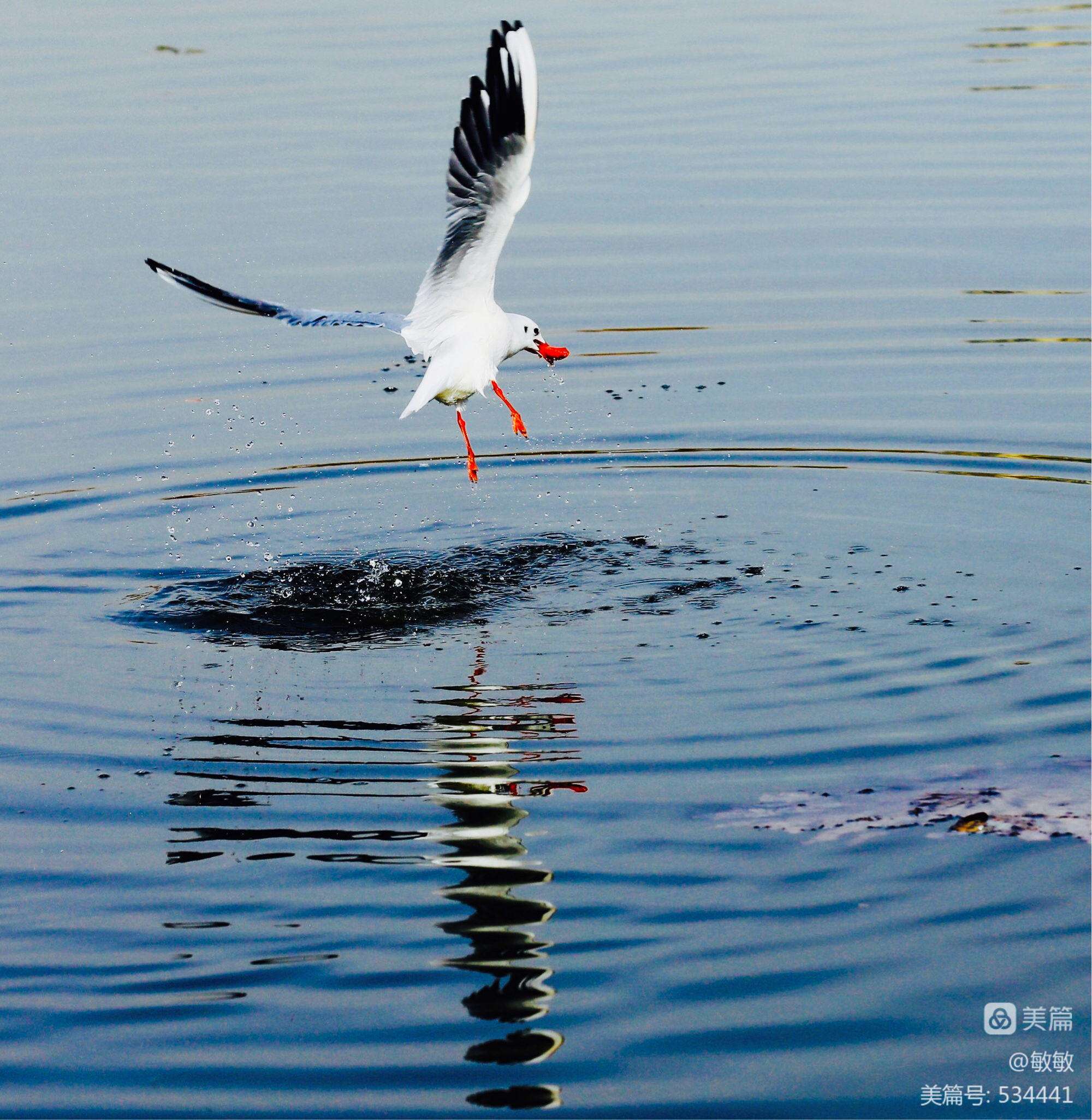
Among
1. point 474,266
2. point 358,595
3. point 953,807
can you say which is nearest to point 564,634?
point 358,595

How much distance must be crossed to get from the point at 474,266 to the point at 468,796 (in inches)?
138

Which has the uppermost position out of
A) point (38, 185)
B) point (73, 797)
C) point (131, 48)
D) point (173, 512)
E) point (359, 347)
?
point (131, 48)

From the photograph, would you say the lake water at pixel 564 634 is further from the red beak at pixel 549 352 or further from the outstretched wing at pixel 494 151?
the outstretched wing at pixel 494 151

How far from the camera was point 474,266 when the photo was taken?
31.2 ft

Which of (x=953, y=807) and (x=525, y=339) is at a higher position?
(x=525, y=339)

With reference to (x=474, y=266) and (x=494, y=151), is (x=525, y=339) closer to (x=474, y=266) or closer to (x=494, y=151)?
(x=474, y=266)

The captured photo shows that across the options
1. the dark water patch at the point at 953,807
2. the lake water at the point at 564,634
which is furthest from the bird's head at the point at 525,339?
the dark water patch at the point at 953,807

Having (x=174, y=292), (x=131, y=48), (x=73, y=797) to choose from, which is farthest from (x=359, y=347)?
(x=131, y=48)

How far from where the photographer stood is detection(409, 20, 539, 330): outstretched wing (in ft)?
27.8

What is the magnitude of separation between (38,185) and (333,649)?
35.5 ft

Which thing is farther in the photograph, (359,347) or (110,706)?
(359,347)

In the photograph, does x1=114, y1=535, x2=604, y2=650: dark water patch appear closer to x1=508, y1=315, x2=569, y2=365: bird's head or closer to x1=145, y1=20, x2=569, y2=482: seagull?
x1=145, y1=20, x2=569, y2=482: seagull

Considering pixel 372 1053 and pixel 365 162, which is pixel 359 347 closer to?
pixel 365 162

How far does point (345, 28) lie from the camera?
26.3 m
